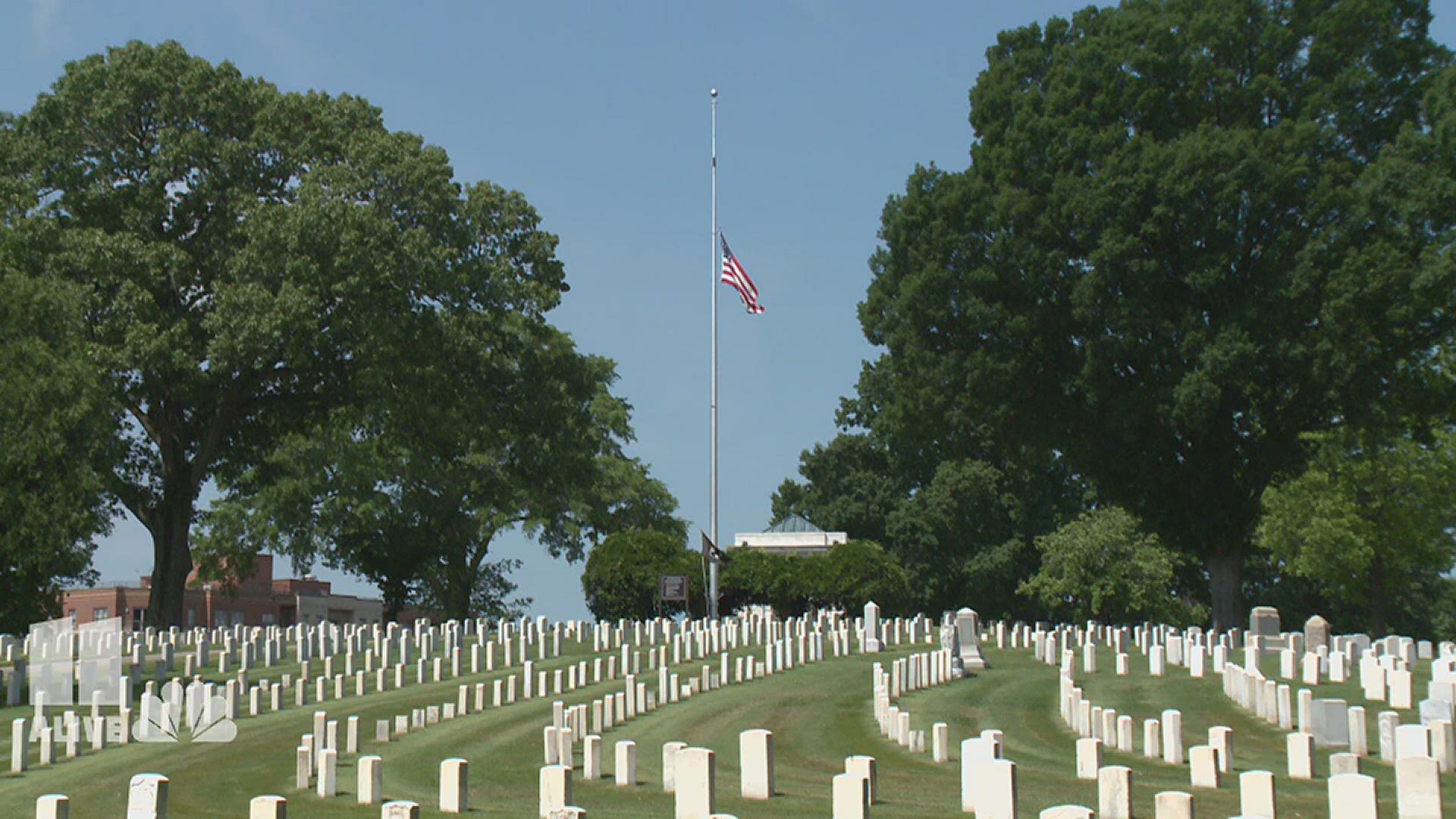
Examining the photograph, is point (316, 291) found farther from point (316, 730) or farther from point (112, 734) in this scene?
point (316, 730)

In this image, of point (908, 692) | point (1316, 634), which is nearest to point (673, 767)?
point (908, 692)

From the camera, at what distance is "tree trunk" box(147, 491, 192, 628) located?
3756cm

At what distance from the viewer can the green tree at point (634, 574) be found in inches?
1786

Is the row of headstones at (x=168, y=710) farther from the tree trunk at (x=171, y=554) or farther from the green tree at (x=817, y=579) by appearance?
the green tree at (x=817, y=579)

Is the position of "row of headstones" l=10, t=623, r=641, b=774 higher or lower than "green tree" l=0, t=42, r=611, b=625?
lower

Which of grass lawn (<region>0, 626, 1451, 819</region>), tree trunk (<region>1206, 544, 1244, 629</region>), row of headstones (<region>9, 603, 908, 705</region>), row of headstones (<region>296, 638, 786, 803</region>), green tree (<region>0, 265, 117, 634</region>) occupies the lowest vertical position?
grass lawn (<region>0, 626, 1451, 819</region>)

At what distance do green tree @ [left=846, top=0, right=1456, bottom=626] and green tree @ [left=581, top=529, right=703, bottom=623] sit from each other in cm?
1003

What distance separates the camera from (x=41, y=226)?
31781 mm

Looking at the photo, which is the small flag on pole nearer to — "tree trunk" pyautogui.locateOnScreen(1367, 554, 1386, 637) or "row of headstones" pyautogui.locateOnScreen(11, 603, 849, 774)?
"row of headstones" pyautogui.locateOnScreen(11, 603, 849, 774)

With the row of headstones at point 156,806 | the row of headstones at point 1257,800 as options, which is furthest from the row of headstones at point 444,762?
the row of headstones at point 1257,800

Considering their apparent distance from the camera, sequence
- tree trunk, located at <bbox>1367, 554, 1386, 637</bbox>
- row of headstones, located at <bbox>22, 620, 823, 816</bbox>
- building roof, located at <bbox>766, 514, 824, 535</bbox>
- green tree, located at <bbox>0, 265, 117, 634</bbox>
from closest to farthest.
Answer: row of headstones, located at <bbox>22, 620, 823, 816</bbox>, green tree, located at <bbox>0, 265, 117, 634</bbox>, tree trunk, located at <bbox>1367, 554, 1386, 637</bbox>, building roof, located at <bbox>766, 514, 824, 535</bbox>

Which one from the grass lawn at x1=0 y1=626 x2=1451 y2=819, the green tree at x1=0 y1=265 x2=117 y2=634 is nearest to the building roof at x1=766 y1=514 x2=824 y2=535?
the grass lawn at x1=0 y1=626 x2=1451 y2=819

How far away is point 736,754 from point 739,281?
85.8ft

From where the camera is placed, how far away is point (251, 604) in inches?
2931
